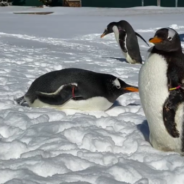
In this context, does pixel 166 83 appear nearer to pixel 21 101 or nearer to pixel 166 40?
pixel 166 40

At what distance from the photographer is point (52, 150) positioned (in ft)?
9.08

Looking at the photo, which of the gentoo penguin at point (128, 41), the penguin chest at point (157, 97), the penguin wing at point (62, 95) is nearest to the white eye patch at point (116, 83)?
the penguin wing at point (62, 95)

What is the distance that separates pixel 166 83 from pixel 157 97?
0.09m

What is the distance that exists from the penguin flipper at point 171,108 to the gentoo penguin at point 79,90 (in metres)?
1.04

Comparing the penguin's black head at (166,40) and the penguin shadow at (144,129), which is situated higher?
the penguin's black head at (166,40)

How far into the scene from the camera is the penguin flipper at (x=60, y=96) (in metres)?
3.61

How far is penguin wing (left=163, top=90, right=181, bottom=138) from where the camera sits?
2.60 meters

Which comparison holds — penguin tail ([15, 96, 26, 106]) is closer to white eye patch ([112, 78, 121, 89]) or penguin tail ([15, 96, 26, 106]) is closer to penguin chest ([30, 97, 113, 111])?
penguin chest ([30, 97, 113, 111])

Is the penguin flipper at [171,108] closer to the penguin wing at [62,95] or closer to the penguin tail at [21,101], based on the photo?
the penguin wing at [62,95]

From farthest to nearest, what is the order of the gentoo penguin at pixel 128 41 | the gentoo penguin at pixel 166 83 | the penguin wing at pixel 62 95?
the gentoo penguin at pixel 128 41 → the penguin wing at pixel 62 95 → the gentoo penguin at pixel 166 83

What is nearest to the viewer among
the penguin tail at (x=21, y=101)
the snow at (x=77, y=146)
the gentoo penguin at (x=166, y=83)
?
the snow at (x=77, y=146)

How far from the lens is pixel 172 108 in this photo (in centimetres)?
261

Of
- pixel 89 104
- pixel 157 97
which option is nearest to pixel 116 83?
pixel 89 104

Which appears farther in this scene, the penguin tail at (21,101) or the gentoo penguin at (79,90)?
the penguin tail at (21,101)
